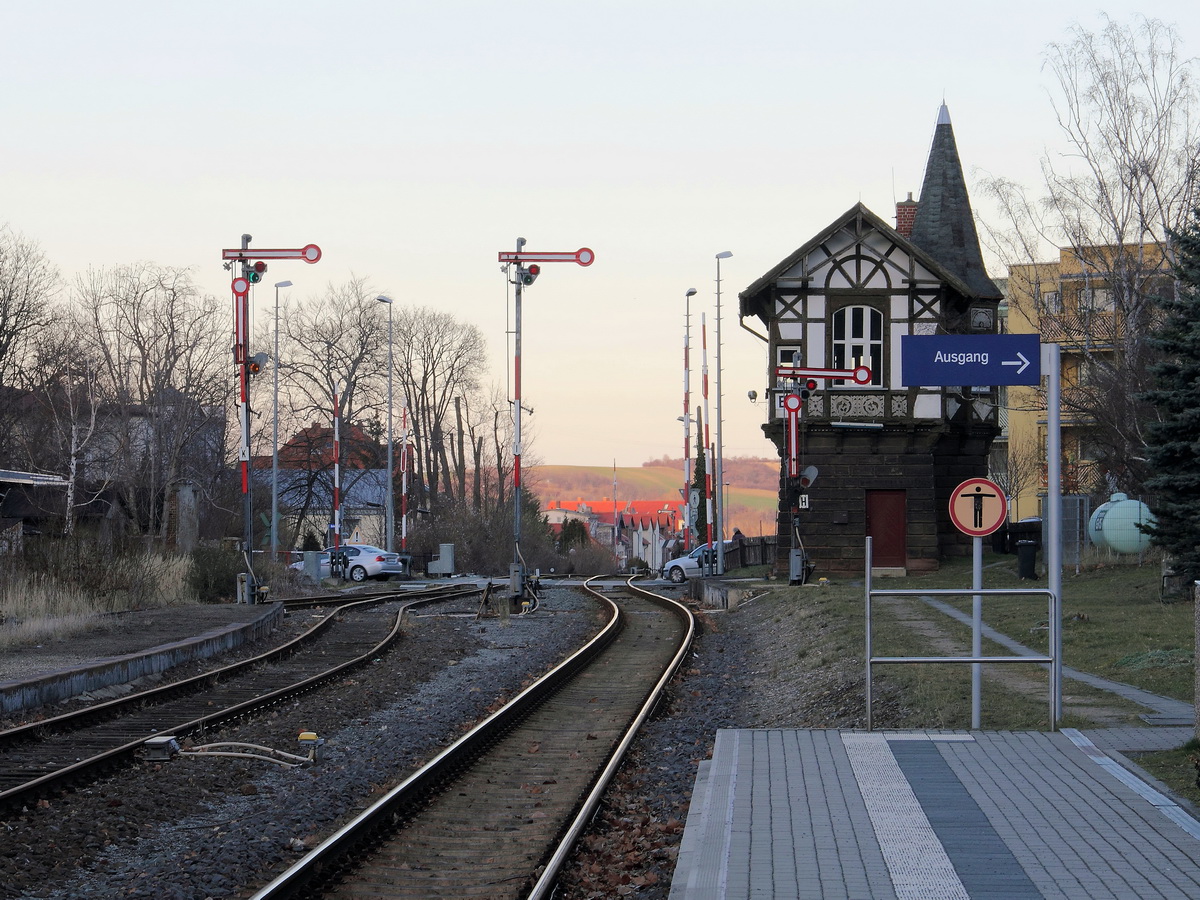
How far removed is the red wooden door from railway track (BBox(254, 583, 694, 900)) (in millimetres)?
21484

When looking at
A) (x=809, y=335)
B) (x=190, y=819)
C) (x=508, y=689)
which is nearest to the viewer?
(x=190, y=819)


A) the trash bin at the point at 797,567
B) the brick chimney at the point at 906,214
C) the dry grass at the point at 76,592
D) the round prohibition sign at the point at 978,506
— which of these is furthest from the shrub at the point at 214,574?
the brick chimney at the point at 906,214

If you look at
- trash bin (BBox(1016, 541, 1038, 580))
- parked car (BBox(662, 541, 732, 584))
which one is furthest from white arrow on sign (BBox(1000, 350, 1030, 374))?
parked car (BBox(662, 541, 732, 584))

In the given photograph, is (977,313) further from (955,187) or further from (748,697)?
(748,697)

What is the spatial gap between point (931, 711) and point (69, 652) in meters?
11.0

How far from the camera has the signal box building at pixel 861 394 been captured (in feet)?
120

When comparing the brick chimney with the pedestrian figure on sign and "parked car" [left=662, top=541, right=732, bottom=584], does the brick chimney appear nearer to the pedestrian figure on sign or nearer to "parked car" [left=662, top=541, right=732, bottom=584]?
"parked car" [left=662, top=541, right=732, bottom=584]

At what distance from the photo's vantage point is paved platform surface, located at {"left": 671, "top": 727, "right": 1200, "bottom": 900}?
6102 mm

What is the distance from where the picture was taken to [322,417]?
6506 cm

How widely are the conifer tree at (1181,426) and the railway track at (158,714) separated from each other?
12.9 meters

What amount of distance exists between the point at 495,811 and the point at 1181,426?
622 inches

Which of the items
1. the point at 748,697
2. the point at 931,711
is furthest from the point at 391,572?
the point at 931,711

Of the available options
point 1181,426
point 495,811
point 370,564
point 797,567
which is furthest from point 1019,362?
point 370,564

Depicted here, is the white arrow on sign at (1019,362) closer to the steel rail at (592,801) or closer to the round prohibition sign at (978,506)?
the round prohibition sign at (978,506)
